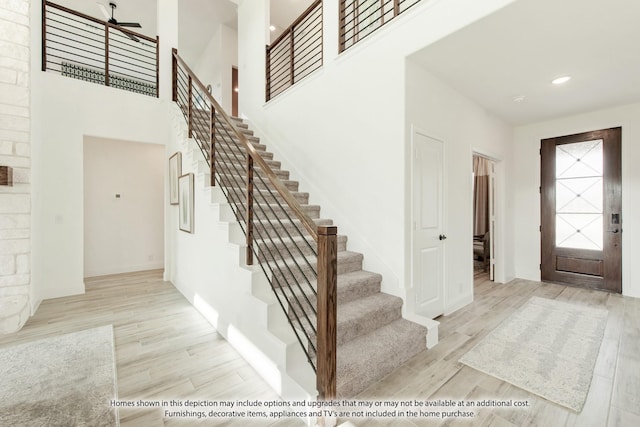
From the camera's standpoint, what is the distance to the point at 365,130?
3.15 metres

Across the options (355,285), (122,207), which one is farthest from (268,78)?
(355,285)

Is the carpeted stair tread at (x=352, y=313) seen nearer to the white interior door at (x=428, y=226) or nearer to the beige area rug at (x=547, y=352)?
the white interior door at (x=428, y=226)

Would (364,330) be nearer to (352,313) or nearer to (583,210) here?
(352,313)

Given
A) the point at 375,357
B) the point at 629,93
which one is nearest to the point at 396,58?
the point at 375,357

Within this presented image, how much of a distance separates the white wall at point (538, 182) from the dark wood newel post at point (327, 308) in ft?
16.2

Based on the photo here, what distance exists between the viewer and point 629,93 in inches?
142

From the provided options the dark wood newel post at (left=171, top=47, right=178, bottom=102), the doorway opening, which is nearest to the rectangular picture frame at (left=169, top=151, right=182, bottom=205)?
the dark wood newel post at (left=171, top=47, right=178, bottom=102)

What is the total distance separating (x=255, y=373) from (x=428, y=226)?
7.41 ft

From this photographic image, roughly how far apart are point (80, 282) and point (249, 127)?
3.74m

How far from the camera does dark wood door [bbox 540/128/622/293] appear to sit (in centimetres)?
414

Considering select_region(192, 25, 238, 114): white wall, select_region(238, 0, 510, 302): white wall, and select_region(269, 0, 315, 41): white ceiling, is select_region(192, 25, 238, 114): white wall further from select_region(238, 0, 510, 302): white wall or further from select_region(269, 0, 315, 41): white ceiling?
select_region(238, 0, 510, 302): white wall

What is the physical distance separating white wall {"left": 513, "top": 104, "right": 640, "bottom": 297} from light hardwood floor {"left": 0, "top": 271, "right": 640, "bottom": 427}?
0.83 meters

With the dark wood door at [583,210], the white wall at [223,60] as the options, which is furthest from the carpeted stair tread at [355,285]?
the white wall at [223,60]

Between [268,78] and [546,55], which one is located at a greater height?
[268,78]
